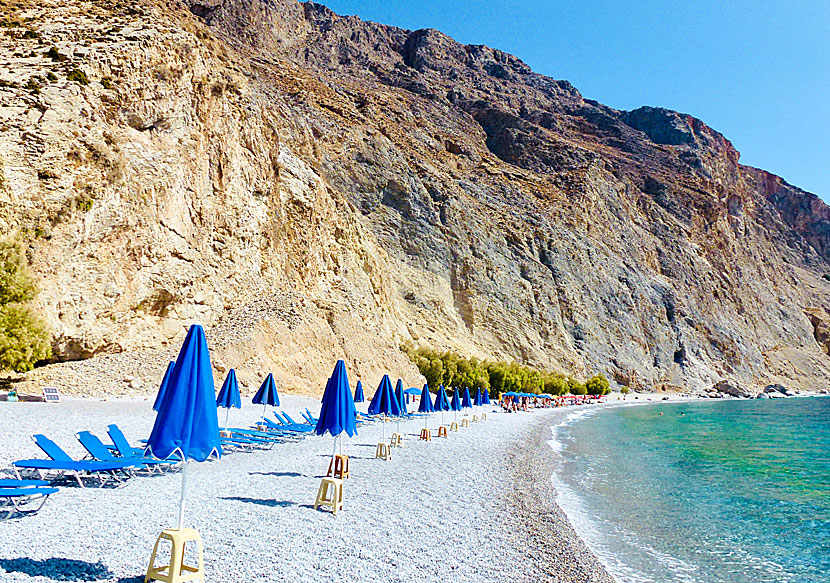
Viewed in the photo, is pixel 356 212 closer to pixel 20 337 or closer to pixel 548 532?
pixel 20 337

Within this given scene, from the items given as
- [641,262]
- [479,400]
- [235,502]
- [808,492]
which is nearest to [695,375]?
[641,262]

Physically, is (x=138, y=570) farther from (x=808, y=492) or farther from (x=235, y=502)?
(x=808, y=492)

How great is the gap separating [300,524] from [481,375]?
122 ft

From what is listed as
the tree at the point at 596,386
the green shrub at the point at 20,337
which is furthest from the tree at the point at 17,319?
the tree at the point at 596,386

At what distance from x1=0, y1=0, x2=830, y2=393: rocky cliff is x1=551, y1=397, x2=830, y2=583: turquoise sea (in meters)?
Result: 16.4

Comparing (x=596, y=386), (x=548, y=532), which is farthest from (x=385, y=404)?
(x=596, y=386)

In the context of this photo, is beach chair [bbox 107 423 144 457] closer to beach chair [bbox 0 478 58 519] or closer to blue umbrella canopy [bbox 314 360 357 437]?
beach chair [bbox 0 478 58 519]

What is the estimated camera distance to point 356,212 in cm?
5088

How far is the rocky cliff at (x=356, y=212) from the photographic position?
2461cm

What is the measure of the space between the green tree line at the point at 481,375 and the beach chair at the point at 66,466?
30556 mm

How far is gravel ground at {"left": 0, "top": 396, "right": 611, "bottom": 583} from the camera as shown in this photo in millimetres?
5777

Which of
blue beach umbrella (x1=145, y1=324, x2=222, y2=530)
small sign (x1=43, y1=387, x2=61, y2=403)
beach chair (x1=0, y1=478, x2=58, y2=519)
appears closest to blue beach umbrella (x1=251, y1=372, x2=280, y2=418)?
small sign (x1=43, y1=387, x2=61, y2=403)

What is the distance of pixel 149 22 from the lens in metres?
31.9

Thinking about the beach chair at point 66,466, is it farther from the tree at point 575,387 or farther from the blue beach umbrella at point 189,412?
the tree at point 575,387
